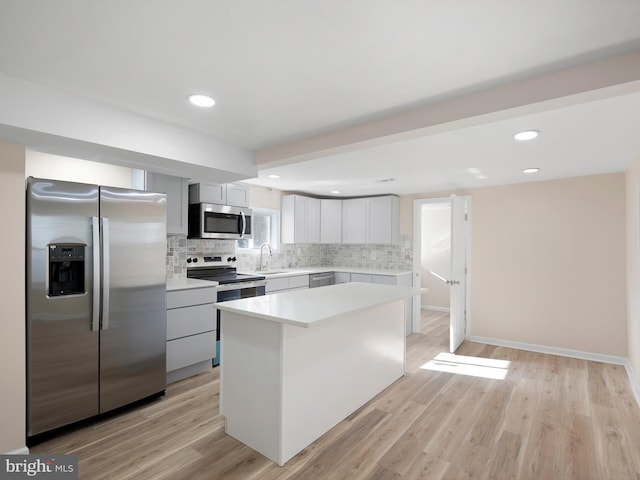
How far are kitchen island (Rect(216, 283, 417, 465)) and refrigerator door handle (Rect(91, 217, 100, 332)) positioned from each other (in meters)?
0.91

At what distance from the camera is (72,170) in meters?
2.92

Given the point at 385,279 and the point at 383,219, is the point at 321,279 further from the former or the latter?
the point at 383,219

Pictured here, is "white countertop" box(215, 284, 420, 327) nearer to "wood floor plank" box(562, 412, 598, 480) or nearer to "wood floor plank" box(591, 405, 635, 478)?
"wood floor plank" box(562, 412, 598, 480)

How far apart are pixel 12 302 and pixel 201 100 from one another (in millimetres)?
1734

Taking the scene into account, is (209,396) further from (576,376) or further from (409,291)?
(576,376)

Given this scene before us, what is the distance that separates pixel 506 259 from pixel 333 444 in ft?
11.8

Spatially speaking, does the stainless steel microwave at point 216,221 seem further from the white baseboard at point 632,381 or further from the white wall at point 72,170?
the white baseboard at point 632,381

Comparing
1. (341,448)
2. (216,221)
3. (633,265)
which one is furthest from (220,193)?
(633,265)

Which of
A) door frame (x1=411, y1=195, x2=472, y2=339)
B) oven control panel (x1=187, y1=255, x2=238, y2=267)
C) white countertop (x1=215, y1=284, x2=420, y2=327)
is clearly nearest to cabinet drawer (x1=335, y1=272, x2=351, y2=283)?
door frame (x1=411, y1=195, x2=472, y2=339)

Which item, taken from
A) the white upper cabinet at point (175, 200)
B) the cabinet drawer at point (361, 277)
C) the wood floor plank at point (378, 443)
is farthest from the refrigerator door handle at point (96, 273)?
the cabinet drawer at point (361, 277)

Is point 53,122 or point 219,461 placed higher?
point 53,122

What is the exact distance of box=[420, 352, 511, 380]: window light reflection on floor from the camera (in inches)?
142

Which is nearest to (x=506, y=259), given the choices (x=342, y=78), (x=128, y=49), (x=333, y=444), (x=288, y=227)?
(x=288, y=227)

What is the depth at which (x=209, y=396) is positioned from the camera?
2.99m
